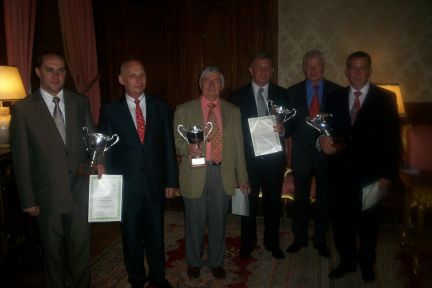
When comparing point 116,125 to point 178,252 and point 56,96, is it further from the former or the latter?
point 178,252

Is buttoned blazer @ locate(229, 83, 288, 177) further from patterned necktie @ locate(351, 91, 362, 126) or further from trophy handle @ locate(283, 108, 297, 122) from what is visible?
patterned necktie @ locate(351, 91, 362, 126)

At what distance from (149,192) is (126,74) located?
2.77ft

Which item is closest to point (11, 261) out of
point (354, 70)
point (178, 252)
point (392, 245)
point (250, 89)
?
point (178, 252)

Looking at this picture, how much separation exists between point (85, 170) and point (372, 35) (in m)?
4.18

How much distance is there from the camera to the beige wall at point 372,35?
15.9 feet

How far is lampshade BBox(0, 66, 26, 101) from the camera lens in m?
3.15

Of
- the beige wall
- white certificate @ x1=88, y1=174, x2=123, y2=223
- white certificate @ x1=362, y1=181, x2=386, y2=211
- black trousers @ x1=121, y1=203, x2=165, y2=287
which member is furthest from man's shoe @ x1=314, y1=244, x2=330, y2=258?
the beige wall

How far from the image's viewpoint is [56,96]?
2447mm

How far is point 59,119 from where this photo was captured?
96.0 inches

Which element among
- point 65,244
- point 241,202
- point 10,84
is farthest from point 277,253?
point 10,84

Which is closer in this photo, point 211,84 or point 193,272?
point 211,84

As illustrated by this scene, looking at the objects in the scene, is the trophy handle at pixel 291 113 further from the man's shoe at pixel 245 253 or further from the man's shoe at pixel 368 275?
the man's shoe at pixel 368 275

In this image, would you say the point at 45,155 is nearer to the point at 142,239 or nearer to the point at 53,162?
the point at 53,162

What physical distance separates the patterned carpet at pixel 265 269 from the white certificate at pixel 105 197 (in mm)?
828
